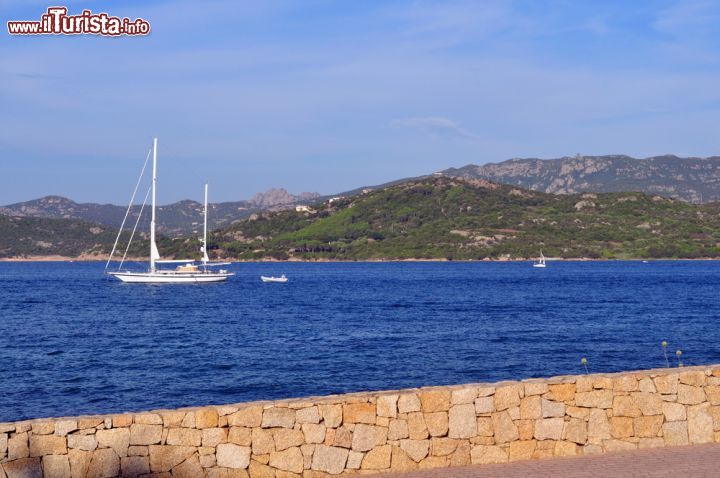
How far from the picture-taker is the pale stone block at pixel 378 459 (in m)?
10.6

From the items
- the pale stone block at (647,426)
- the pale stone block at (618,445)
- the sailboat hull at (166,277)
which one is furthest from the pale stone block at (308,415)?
the sailboat hull at (166,277)

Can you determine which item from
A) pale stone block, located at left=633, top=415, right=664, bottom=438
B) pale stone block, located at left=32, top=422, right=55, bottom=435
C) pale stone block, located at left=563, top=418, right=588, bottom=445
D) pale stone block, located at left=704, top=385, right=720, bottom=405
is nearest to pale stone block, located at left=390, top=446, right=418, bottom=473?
pale stone block, located at left=563, top=418, right=588, bottom=445

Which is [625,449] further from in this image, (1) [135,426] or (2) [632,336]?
(2) [632,336]

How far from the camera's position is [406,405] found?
1084cm

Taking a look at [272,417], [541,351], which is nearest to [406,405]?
[272,417]

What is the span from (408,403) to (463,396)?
0.72m

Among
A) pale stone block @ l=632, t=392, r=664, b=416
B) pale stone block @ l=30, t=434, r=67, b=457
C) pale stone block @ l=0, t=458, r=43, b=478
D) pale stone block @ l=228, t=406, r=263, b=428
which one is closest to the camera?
pale stone block @ l=0, t=458, r=43, b=478

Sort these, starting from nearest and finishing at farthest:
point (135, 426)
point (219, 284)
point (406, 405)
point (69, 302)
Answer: point (135, 426)
point (406, 405)
point (69, 302)
point (219, 284)

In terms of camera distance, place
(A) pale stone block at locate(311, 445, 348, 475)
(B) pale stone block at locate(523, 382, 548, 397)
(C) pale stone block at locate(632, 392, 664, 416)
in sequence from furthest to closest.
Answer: (C) pale stone block at locate(632, 392, 664, 416)
(B) pale stone block at locate(523, 382, 548, 397)
(A) pale stone block at locate(311, 445, 348, 475)

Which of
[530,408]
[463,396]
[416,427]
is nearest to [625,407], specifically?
[530,408]

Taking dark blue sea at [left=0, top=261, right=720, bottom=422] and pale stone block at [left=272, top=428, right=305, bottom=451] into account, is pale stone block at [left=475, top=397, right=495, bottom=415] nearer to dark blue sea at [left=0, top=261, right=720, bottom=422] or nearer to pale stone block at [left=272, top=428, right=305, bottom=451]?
pale stone block at [left=272, top=428, right=305, bottom=451]

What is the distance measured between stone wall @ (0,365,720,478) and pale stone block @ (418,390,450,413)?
0.04 feet

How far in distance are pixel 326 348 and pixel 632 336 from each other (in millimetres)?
16286

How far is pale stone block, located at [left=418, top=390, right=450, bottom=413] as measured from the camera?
10898 millimetres
